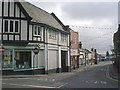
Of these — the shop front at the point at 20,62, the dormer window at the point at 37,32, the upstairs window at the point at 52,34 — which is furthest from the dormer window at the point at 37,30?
the upstairs window at the point at 52,34

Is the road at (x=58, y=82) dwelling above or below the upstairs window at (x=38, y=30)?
below

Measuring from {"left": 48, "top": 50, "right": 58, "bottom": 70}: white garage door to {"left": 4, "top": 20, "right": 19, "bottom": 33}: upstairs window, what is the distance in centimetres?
683

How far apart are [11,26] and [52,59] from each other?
358 inches

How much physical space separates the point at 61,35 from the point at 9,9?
45.2ft

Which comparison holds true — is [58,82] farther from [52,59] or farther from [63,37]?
[63,37]

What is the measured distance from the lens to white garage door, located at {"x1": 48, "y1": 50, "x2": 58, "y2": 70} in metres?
36.7

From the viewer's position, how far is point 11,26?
105 feet

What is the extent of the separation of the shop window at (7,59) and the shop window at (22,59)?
0.62 m

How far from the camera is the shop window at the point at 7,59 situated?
3159 centimetres

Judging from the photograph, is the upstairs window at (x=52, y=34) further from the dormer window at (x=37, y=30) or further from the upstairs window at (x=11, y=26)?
the upstairs window at (x=11, y=26)

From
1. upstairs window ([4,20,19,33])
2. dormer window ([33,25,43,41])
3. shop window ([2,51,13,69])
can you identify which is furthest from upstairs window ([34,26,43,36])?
shop window ([2,51,13,69])

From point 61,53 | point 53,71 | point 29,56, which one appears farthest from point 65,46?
point 29,56

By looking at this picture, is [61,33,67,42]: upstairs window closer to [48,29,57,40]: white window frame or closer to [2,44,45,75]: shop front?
[48,29,57,40]: white window frame

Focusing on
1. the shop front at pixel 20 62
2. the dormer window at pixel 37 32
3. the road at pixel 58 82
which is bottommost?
the road at pixel 58 82
